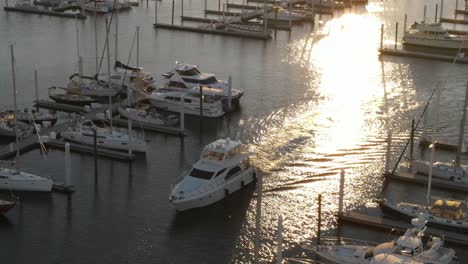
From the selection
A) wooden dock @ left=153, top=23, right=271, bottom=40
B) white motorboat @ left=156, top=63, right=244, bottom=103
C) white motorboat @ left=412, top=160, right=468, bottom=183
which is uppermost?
wooden dock @ left=153, top=23, right=271, bottom=40

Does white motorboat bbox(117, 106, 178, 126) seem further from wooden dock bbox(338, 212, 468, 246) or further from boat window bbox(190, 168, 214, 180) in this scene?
wooden dock bbox(338, 212, 468, 246)

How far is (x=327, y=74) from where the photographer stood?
54.2 meters

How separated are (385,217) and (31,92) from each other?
24.4 metres

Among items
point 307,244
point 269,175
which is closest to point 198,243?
point 307,244

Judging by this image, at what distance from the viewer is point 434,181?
34531mm

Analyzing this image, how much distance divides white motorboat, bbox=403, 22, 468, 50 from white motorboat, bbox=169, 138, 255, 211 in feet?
107

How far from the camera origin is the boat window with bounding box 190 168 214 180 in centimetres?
3221

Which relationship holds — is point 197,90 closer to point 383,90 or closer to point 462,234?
point 383,90

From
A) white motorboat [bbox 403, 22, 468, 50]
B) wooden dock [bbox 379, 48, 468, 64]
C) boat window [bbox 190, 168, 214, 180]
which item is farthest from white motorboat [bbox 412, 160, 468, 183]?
white motorboat [bbox 403, 22, 468, 50]

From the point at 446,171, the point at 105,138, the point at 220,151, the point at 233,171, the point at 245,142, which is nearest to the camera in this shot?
the point at 220,151

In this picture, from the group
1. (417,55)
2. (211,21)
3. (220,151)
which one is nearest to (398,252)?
(220,151)

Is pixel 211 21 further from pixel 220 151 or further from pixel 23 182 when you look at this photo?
pixel 23 182

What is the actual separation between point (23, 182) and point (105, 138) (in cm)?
612

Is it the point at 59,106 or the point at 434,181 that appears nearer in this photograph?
the point at 434,181
